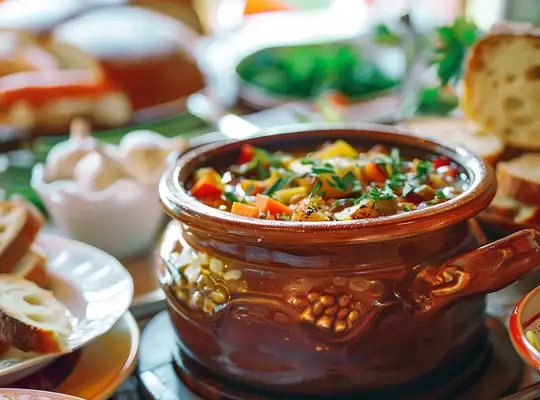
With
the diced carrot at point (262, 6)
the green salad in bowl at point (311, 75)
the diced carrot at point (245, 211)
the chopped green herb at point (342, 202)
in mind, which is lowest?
the diced carrot at point (262, 6)

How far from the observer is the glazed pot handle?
2.38 feet

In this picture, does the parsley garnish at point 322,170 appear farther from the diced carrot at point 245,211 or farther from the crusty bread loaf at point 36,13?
the crusty bread loaf at point 36,13

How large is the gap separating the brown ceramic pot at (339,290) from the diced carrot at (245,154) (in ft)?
0.67

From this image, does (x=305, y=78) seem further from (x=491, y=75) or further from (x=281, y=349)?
(x=281, y=349)

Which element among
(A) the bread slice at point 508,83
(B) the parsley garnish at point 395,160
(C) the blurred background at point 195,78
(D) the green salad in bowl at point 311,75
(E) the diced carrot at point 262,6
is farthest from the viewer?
(E) the diced carrot at point 262,6

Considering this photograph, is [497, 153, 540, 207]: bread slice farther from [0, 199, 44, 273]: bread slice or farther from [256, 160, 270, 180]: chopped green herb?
[0, 199, 44, 273]: bread slice

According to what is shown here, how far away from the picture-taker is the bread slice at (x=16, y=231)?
0.95 m

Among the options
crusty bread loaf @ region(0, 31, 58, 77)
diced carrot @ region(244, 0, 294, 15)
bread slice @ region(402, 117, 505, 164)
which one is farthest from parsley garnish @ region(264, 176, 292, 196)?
diced carrot @ region(244, 0, 294, 15)

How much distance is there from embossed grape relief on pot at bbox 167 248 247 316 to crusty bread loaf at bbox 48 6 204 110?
3.92 feet

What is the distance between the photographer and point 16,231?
974mm

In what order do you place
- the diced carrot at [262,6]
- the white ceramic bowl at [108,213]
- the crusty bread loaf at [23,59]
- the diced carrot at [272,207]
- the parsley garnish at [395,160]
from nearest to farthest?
the diced carrot at [272,207]
the parsley garnish at [395,160]
the white ceramic bowl at [108,213]
the crusty bread loaf at [23,59]
the diced carrot at [262,6]

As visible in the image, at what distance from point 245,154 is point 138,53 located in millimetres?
1135

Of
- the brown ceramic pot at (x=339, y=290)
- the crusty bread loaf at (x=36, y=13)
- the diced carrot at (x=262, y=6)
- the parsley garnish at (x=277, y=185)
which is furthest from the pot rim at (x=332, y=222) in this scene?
the diced carrot at (x=262, y=6)

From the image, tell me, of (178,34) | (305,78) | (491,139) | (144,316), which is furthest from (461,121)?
(178,34)
